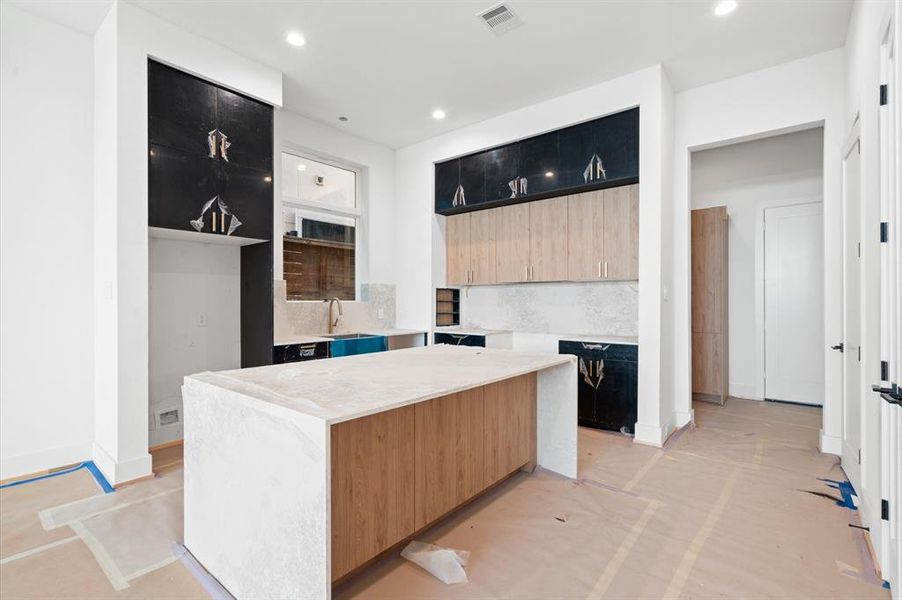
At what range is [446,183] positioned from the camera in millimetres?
5156

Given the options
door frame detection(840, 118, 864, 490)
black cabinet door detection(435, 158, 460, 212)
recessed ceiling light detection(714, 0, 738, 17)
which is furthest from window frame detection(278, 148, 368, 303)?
door frame detection(840, 118, 864, 490)

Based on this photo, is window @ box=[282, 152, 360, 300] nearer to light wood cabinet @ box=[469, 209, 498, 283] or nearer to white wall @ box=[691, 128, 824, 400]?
light wood cabinet @ box=[469, 209, 498, 283]

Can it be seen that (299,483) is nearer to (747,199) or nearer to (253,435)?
(253,435)

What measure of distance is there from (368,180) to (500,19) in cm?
271

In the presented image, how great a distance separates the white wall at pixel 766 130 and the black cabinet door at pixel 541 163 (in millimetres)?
1082

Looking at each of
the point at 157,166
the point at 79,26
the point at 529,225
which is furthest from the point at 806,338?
the point at 79,26

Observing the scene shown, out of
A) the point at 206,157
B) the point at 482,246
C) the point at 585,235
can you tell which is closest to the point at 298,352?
the point at 206,157

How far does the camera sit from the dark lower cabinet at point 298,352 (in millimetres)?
3645

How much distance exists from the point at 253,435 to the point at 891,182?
8.81ft

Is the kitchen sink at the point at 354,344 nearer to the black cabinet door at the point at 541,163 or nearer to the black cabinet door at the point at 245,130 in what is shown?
the black cabinet door at the point at 245,130

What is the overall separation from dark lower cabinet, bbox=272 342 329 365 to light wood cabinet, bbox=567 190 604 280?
247 cm

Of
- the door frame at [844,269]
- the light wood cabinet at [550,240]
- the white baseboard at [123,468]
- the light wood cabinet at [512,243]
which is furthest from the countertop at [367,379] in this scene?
the light wood cabinet at [512,243]

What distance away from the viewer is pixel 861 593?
1736mm

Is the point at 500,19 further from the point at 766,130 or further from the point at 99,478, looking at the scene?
the point at 99,478
